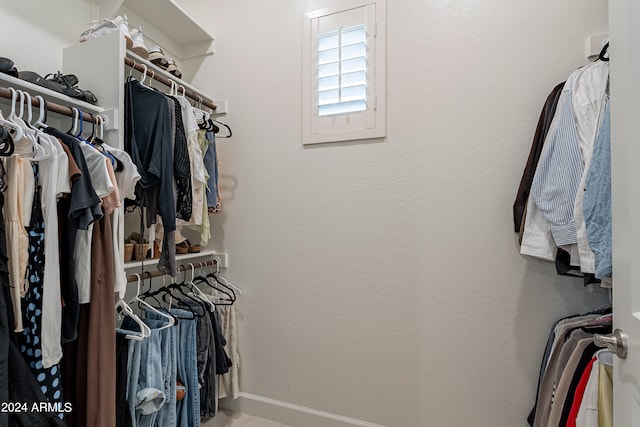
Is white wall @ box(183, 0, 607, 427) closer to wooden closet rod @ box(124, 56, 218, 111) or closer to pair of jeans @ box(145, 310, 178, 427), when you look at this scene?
wooden closet rod @ box(124, 56, 218, 111)

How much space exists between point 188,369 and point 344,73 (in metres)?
1.70

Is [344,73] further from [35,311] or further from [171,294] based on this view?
[35,311]

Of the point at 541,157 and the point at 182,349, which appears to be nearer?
the point at 541,157

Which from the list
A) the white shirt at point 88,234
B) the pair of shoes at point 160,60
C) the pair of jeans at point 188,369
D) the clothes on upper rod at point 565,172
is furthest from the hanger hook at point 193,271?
the clothes on upper rod at point 565,172

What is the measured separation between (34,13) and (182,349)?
5.40 ft

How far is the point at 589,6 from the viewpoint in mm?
1360

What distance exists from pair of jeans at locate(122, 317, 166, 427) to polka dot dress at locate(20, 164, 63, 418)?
32 cm

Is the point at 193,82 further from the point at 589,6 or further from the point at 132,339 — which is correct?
the point at 589,6

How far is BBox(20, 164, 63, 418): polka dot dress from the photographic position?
97 cm

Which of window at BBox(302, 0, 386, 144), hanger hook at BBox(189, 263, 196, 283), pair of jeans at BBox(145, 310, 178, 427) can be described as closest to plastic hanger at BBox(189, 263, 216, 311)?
hanger hook at BBox(189, 263, 196, 283)

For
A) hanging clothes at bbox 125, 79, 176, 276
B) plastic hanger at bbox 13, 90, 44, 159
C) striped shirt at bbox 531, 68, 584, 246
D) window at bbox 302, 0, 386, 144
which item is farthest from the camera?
window at bbox 302, 0, 386, 144

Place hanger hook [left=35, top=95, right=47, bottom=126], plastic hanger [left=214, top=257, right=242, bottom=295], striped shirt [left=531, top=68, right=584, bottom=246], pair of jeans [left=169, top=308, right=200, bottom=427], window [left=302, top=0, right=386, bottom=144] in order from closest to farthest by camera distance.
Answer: hanger hook [left=35, top=95, right=47, bottom=126] < striped shirt [left=531, top=68, right=584, bottom=246] < pair of jeans [left=169, top=308, right=200, bottom=427] < window [left=302, top=0, right=386, bottom=144] < plastic hanger [left=214, top=257, right=242, bottom=295]

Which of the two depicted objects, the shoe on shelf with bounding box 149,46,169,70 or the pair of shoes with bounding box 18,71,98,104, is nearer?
the pair of shoes with bounding box 18,71,98,104

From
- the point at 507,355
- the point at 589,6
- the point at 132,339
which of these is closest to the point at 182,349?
the point at 132,339
